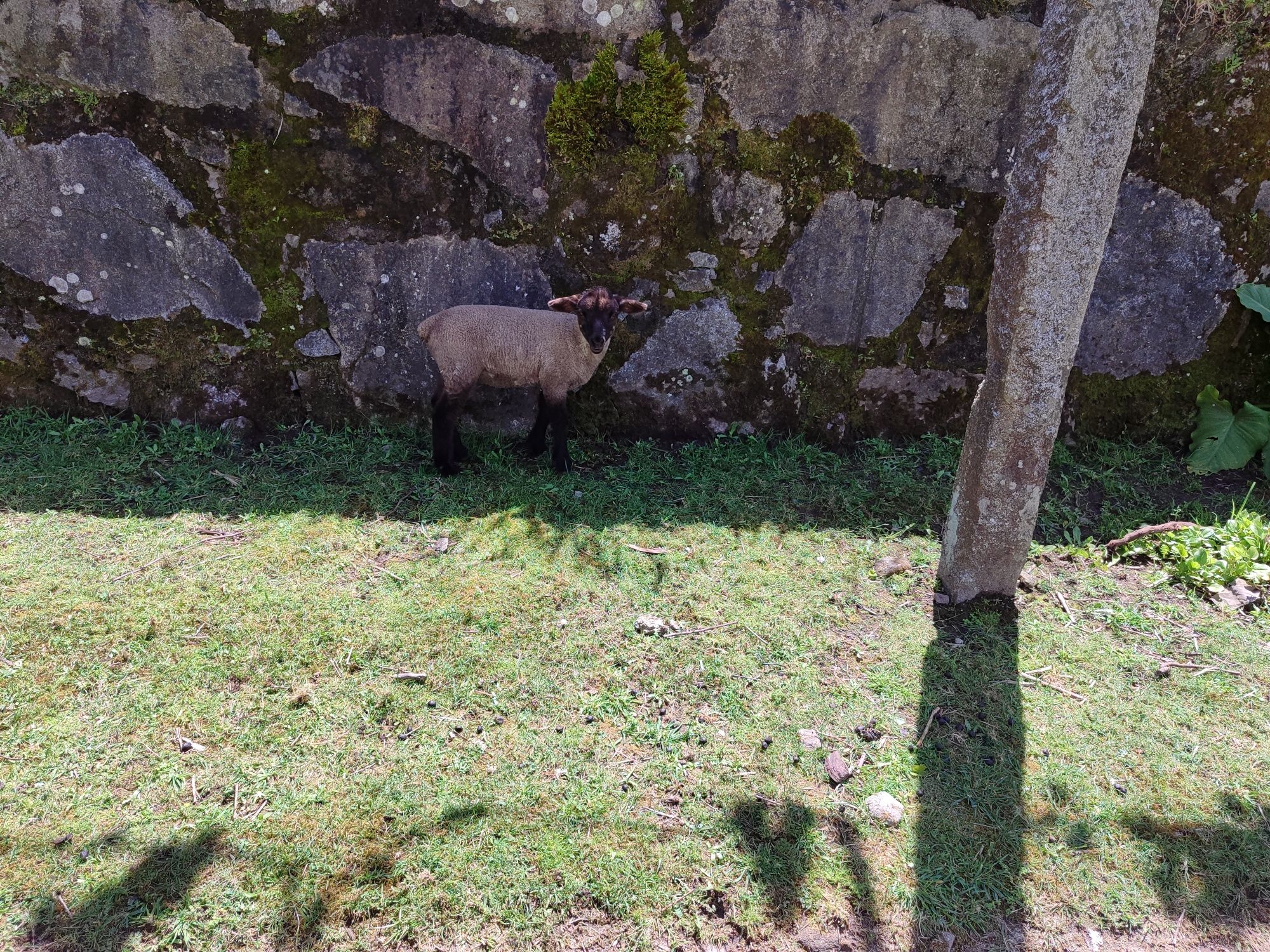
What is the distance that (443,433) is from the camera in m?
4.60

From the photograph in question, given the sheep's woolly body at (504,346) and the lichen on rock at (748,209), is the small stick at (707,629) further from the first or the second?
the lichen on rock at (748,209)

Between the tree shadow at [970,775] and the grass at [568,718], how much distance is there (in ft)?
0.04

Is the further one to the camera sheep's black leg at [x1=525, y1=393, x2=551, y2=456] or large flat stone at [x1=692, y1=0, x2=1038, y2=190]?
sheep's black leg at [x1=525, y1=393, x2=551, y2=456]

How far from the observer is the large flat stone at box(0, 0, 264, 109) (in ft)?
13.7

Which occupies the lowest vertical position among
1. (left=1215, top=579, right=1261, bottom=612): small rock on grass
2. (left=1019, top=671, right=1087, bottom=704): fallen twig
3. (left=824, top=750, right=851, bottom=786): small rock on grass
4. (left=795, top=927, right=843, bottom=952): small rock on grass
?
(left=795, top=927, right=843, bottom=952): small rock on grass

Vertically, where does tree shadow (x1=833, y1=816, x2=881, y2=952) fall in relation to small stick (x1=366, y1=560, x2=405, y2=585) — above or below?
below

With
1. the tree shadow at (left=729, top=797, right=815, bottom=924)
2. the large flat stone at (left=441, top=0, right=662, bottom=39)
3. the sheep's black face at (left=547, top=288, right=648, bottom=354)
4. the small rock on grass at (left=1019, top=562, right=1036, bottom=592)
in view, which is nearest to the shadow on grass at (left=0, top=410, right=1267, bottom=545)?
the small rock on grass at (left=1019, top=562, right=1036, bottom=592)

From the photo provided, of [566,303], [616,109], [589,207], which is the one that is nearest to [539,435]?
[566,303]

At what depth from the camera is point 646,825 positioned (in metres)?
2.48

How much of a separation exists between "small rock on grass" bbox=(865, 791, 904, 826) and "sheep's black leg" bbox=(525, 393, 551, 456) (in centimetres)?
310

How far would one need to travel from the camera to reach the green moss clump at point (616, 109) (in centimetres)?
442

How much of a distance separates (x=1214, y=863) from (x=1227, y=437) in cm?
360

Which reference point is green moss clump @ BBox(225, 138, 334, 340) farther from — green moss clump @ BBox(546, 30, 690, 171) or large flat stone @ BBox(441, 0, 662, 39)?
green moss clump @ BBox(546, 30, 690, 171)

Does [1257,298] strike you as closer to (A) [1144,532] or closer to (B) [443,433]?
(A) [1144,532]
